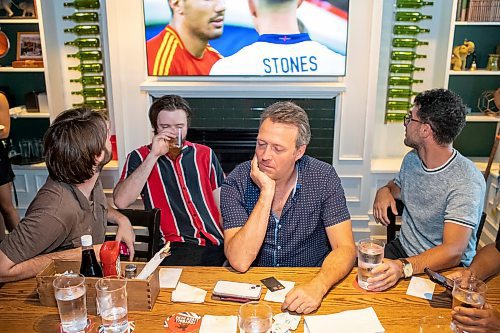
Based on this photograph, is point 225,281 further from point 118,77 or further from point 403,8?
point 403,8

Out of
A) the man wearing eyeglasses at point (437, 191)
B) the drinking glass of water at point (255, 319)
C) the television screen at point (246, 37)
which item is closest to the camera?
the drinking glass of water at point (255, 319)

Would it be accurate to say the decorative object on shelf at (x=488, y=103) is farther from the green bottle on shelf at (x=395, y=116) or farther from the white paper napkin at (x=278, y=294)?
the white paper napkin at (x=278, y=294)

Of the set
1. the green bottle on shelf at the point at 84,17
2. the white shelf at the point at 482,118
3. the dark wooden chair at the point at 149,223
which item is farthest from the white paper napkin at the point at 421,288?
the green bottle on shelf at the point at 84,17

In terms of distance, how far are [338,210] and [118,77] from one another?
2371mm

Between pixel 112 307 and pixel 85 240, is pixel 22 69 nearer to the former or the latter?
pixel 85 240

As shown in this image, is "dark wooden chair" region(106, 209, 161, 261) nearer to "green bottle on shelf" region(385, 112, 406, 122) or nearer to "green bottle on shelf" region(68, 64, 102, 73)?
"green bottle on shelf" region(68, 64, 102, 73)

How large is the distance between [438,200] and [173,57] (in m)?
2.32

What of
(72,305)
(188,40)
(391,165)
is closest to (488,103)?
(391,165)

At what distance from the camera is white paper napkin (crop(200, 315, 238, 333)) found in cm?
134

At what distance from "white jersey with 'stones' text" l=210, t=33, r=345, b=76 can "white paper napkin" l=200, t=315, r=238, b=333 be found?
8.30ft

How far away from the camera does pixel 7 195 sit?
10.9ft

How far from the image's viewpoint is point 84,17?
11.9ft

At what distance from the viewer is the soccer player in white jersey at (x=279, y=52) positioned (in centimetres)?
352

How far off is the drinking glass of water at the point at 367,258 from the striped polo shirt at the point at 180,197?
917 millimetres
